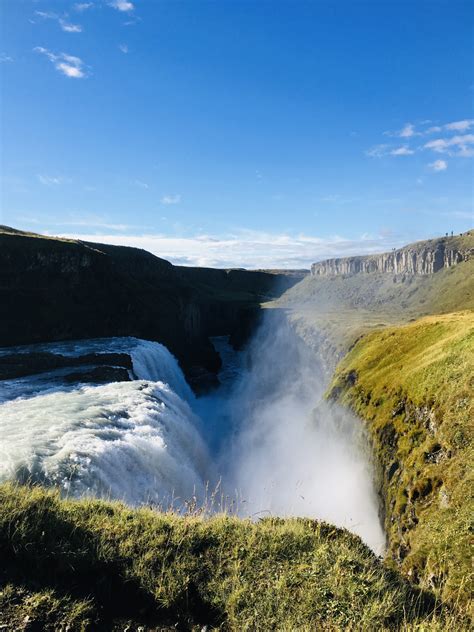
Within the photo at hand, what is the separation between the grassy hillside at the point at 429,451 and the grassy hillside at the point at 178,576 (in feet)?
9.30

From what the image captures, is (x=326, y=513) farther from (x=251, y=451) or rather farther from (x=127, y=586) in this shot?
(x=127, y=586)

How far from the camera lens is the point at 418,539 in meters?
17.5

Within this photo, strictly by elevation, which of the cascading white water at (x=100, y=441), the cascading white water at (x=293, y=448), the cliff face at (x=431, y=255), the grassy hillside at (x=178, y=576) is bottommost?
the cascading white water at (x=293, y=448)

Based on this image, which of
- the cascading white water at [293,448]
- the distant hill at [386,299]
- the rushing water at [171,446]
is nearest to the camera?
the rushing water at [171,446]

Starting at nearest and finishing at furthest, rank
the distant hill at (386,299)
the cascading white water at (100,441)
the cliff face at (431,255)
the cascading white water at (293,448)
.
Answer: the cascading white water at (100,441) → the cascading white water at (293,448) → the distant hill at (386,299) → the cliff face at (431,255)

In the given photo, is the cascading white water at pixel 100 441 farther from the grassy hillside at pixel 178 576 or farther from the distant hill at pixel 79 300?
the distant hill at pixel 79 300

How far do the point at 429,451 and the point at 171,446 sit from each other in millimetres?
17971

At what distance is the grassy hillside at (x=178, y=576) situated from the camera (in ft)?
20.8

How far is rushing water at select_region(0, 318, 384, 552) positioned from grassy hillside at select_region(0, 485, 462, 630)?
1508 mm

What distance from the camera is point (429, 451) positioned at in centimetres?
2242

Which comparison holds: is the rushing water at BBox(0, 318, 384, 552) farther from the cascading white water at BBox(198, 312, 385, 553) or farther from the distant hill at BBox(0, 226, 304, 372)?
the distant hill at BBox(0, 226, 304, 372)

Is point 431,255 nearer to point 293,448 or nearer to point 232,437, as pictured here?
point 232,437

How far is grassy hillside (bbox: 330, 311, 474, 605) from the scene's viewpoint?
46.9 ft

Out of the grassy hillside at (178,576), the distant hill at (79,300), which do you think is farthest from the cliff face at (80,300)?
the grassy hillside at (178,576)
